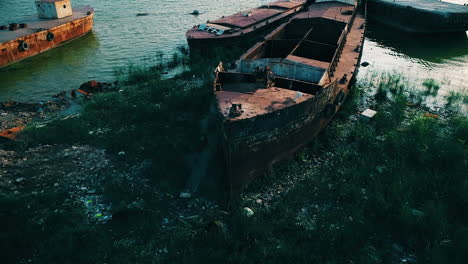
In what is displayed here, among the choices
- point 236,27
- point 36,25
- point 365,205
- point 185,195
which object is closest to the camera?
point 365,205

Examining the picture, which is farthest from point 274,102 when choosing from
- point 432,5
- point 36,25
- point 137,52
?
point 432,5

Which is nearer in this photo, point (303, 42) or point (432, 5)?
point (303, 42)

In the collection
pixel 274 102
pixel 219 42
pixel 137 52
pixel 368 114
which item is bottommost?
pixel 368 114

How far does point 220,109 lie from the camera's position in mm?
11117

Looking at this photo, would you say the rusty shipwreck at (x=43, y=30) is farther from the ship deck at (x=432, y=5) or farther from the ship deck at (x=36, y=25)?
the ship deck at (x=432, y=5)

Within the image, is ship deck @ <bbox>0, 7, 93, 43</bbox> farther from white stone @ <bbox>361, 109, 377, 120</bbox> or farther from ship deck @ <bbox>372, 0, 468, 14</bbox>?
ship deck @ <bbox>372, 0, 468, 14</bbox>

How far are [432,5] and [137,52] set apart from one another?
30814 millimetres

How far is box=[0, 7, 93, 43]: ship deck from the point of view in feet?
84.8

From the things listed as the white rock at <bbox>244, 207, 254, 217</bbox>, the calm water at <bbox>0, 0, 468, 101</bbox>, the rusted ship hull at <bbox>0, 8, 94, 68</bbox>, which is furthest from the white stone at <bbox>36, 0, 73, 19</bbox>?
the white rock at <bbox>244, 207, 254, 217</bbox>

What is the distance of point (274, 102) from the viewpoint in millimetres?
11703

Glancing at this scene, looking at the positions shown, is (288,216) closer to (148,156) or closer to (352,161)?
(352,161)

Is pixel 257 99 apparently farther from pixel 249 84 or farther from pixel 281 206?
pixel 281 206

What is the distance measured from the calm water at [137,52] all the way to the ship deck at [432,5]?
109 inches

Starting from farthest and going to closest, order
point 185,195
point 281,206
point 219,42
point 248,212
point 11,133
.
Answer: point 219,42 → point 11,133 → point 185,195 → point 281,206 → point 248,212
